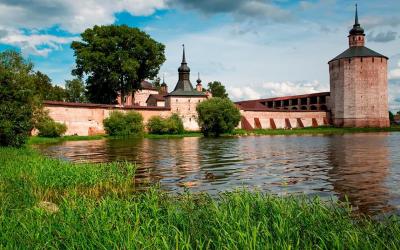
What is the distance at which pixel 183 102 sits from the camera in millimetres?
62844

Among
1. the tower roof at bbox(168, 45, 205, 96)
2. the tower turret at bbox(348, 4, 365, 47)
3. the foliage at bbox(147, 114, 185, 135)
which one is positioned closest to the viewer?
the foliage at bbox(147, 114, 185, 135)

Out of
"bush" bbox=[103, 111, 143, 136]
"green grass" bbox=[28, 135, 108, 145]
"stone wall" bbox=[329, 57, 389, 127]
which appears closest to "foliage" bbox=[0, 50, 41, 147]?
"green grass" bbox=[28, 135, 108, 145]

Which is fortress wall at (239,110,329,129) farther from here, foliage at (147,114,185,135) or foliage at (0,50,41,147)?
foliage at (0,50,41,147)

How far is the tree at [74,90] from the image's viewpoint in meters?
71.2

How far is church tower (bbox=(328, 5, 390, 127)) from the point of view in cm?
7050

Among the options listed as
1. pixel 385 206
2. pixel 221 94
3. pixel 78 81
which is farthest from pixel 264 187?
pixel 221 94

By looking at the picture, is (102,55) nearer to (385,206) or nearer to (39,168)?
(39,168)

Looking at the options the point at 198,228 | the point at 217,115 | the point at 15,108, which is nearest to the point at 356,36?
the point at 217,115

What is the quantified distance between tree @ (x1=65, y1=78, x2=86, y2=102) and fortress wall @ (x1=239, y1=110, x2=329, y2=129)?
2902 centimetres

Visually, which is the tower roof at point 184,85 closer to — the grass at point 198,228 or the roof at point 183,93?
the roof at point 183,93

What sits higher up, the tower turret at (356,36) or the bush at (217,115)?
the tower turret at (356,36)

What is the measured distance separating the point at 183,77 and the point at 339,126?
98.3 feet

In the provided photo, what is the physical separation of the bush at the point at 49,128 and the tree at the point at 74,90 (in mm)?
28727

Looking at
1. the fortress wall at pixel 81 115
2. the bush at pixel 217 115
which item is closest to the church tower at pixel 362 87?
the bush at pixel 217 115
